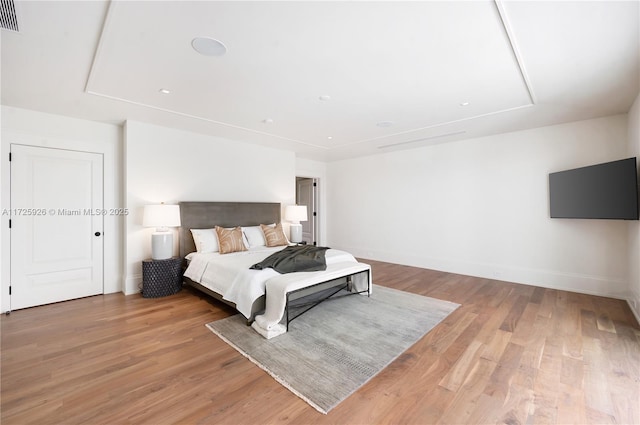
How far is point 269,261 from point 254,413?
1787 mm

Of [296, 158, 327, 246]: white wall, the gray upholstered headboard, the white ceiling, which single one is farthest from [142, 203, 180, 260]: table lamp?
[296, 158, 327, 246]: white wall

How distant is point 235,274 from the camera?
10.5 ft

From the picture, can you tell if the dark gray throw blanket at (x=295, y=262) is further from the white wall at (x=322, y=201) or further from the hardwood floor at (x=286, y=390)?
the white wall at (x=322, y=201)

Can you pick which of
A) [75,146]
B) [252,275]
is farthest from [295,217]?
[75,146]

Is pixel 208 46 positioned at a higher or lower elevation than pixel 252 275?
higher

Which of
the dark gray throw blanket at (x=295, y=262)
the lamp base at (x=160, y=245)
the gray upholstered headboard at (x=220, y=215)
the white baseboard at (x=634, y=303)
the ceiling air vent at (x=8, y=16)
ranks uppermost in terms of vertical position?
the ceiling air vent at (x=8, y=16)

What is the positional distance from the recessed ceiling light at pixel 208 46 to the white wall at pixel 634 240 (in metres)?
4.54

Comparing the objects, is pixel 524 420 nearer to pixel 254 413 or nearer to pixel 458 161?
pixel 254 413

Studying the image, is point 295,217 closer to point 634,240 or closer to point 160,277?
point 160,277

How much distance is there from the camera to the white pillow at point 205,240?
4258 millimetres

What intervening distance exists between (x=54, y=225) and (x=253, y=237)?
8.82 ft

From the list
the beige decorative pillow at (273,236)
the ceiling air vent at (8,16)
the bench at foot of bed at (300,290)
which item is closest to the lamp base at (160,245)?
the beige decorative pillow at (273,236)

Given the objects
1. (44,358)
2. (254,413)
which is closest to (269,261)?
(254,413)

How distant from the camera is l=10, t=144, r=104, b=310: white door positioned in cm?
348
